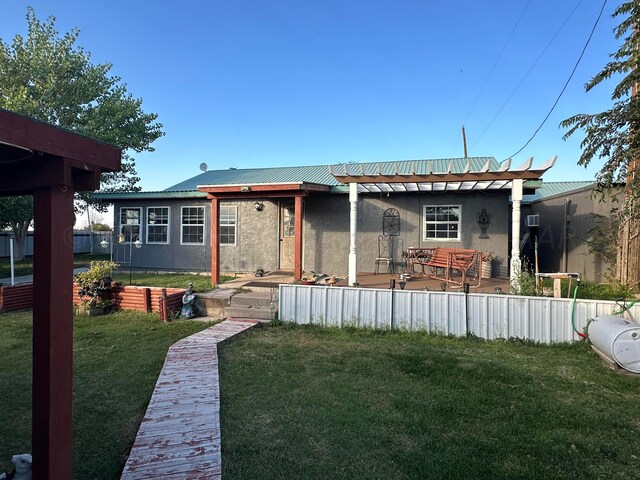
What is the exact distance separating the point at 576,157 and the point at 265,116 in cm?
1179

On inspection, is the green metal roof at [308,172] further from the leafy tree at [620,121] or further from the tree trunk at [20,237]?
the tree trunk at [20,237]

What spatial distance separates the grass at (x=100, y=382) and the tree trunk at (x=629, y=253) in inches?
351

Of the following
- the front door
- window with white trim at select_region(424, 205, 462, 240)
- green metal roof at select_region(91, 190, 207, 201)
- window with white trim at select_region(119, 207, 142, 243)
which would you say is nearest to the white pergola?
window with white trim at select_region(424, 205, 462, 240)

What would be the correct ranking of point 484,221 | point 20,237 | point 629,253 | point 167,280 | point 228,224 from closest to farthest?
point 629,253
point 484,221
point 167,280
point 228,224
point 20,237

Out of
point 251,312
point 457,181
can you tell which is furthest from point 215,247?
point 457,181

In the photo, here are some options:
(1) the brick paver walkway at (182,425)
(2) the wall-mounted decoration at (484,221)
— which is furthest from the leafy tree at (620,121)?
(1) the brick paver walkway at (182,425)

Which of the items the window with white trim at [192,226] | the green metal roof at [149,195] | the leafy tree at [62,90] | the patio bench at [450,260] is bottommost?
the patio bench at [450,260]

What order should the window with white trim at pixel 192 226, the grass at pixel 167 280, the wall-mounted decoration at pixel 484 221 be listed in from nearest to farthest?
the grass at pixel 167 280, the wall-mounted decoration at pixel 484 221, the window with white trim at pixel 192 226

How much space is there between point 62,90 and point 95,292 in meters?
11.9

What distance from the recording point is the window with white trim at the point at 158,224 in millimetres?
11773

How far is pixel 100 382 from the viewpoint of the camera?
4.10m

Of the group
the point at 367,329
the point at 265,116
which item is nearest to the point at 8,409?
the point at 367,329

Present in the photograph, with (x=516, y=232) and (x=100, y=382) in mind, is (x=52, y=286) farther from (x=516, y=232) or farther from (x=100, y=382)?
(x=516, y=232)

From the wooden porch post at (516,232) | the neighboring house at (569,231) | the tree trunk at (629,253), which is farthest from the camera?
the neighboring house at (569,231)
